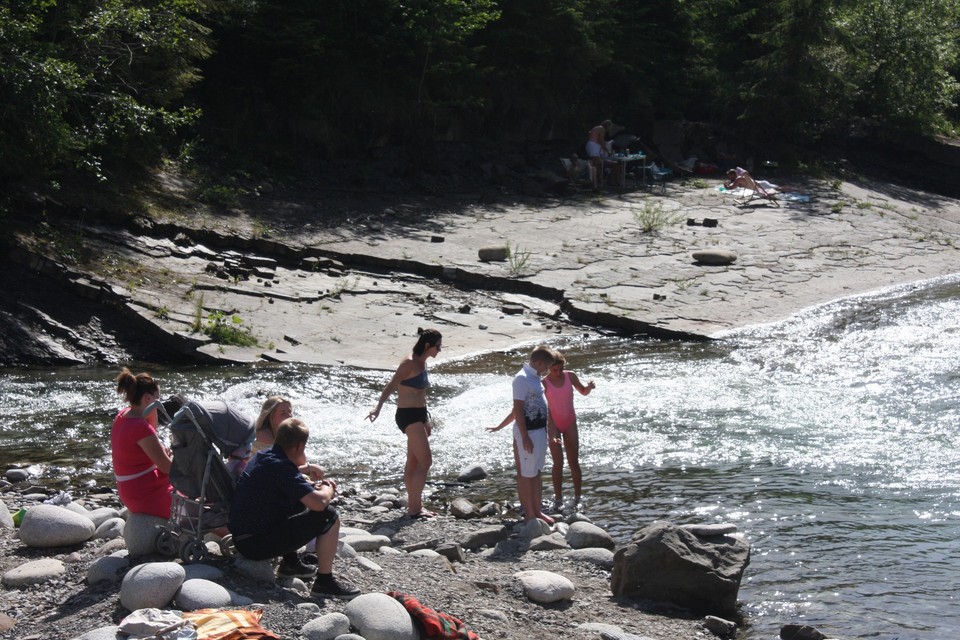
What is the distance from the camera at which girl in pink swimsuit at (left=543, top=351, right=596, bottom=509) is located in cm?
879

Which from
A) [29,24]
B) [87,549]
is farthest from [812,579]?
[29,24]

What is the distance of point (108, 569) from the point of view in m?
5.61

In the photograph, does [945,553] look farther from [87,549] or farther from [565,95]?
[565,95]

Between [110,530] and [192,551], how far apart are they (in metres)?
1.24

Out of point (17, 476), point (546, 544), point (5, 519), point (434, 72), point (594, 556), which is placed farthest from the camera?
point (434, 72)

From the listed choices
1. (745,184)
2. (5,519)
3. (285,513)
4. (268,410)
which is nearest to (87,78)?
(5,519)

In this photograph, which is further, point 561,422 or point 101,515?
point 561,422

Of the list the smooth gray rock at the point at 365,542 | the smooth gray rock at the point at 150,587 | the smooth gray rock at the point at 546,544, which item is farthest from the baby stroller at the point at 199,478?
the smooth gray rock at the point at 546,544

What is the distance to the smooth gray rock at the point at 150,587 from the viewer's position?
5.03 meters

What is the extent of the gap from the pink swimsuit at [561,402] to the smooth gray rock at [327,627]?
13.0ft

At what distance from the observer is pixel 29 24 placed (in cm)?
1329

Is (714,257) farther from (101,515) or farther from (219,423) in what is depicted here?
(219,423)

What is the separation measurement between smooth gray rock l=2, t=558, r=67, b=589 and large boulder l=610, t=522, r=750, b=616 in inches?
138

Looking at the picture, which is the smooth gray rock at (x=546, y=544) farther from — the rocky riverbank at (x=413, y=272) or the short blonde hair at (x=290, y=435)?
the rocky riverbank at (x=413, y=272)
